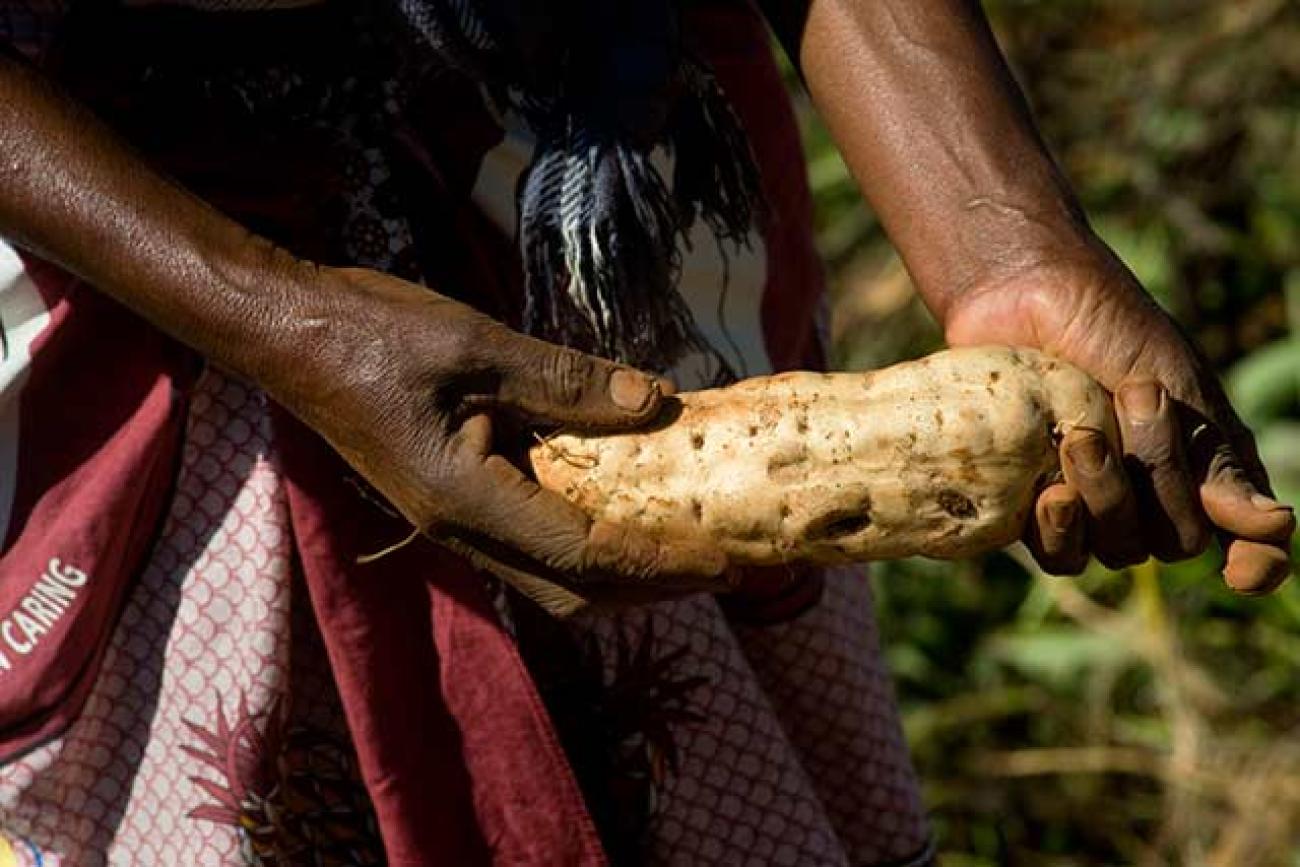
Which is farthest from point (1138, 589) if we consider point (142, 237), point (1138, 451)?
point (142, 237)

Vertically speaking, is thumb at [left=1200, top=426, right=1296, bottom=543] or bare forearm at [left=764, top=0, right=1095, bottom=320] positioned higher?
bare forearm at [left=764, top=0, right=1095, bottom=320]

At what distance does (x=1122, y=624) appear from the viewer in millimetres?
2990

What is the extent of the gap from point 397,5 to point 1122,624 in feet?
6.18

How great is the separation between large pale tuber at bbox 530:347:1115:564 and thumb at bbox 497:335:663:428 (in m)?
0.02

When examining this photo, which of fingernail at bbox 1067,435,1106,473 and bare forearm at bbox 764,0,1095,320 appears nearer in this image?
fingernail at bbox 1067,435,1106,473

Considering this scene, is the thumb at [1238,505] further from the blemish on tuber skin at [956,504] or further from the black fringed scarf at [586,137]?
the black fringed scarf at [586,137]

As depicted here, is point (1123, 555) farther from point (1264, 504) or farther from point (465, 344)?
point (465, 344)

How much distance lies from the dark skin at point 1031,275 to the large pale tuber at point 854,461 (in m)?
0.03

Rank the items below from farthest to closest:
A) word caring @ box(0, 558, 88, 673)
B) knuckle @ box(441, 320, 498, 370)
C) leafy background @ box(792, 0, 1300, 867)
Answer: leafy background @ box(792, 0, 1300, 867), word caring @ box(0, 558, 88, 673), knuckle @ box(441, 320, 498, 370)

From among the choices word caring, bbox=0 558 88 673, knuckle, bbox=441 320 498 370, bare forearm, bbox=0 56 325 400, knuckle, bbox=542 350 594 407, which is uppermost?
bare forearm, bbox=0 56 325 400

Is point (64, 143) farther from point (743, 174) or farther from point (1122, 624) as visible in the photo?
point (1122, 624)

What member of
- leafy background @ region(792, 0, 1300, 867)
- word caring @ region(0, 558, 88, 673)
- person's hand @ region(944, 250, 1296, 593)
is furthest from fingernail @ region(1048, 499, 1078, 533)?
leafy background @ region(792, 0, 1300, 867)

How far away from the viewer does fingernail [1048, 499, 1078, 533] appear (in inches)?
49.8

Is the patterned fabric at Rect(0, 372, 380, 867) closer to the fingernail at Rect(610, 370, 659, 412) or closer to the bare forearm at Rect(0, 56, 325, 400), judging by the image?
the bare forearm at Rect(0, 56, 325, 400)
